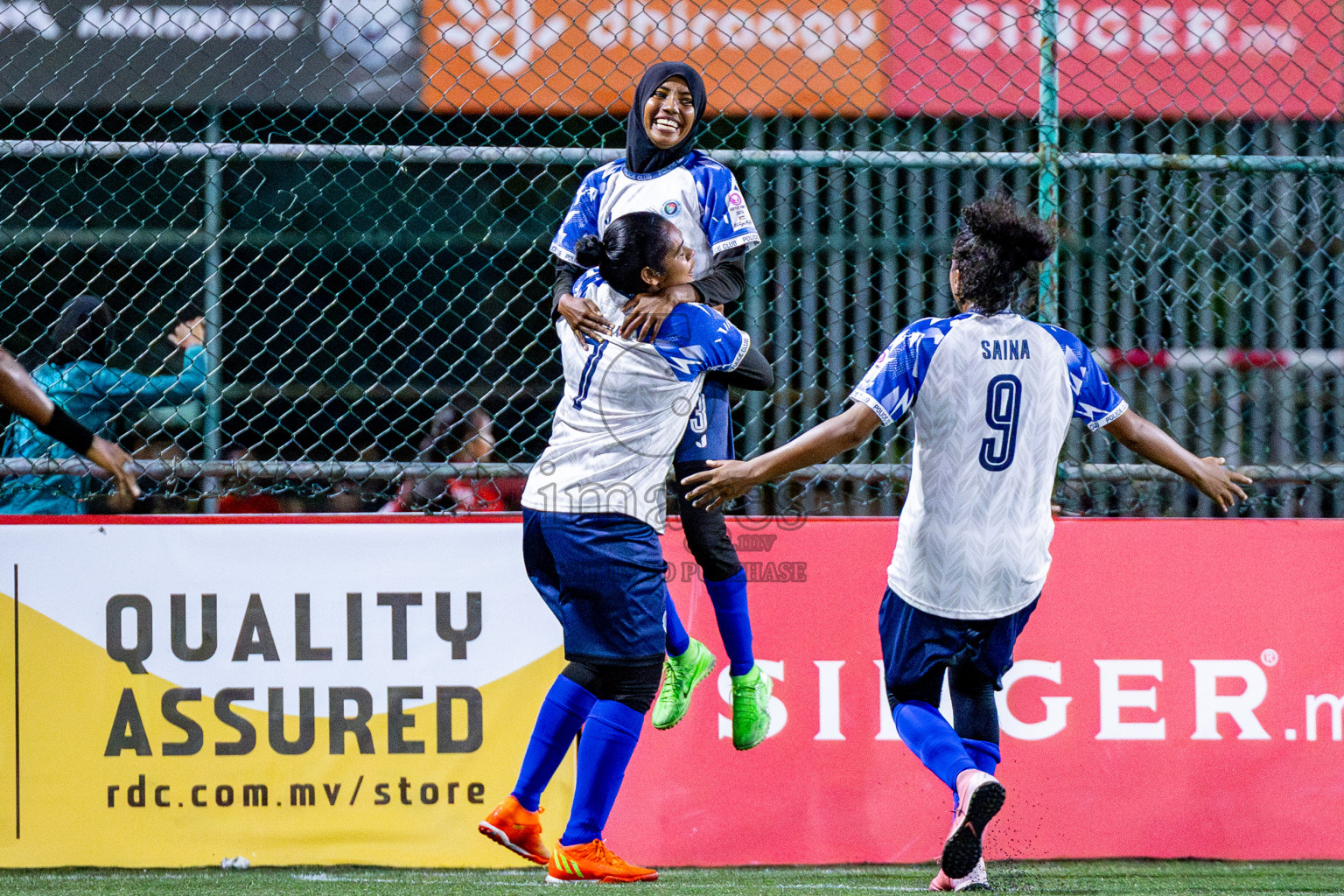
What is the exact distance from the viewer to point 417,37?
5.01m

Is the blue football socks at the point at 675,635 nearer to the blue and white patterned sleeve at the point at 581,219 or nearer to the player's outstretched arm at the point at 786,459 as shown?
the player's outstretched arm at the point at 786,459

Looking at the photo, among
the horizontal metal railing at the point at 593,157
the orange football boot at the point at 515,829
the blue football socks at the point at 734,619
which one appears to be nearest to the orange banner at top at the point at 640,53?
the horizontal metal railing at the point at 593,157

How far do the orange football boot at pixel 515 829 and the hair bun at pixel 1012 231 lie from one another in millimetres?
2005

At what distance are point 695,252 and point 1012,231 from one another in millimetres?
910

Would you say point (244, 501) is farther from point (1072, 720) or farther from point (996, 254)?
point (1072, 720)

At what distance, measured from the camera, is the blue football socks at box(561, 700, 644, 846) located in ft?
11.4

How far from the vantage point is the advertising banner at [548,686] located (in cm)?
409

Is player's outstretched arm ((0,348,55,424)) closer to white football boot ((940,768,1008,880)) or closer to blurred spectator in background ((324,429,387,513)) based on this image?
blurred spectator in background ((324,429,387,513))

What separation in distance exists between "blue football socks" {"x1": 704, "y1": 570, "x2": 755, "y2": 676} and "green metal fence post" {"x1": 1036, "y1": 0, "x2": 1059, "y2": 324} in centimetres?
137

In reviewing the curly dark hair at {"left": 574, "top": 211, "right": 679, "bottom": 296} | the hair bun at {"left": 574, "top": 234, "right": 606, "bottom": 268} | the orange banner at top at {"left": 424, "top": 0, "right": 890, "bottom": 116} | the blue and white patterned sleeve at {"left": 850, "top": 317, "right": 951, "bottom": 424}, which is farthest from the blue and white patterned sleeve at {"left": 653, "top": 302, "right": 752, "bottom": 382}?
the orange banner at top at {"left": 424, "top": 0, "right": 890, "bottom": 116}

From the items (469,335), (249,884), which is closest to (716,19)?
(469,335)

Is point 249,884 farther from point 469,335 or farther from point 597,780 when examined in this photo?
point 469,335

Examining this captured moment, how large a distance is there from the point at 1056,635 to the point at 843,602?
2.32ft

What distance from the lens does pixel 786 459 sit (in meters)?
3.36
